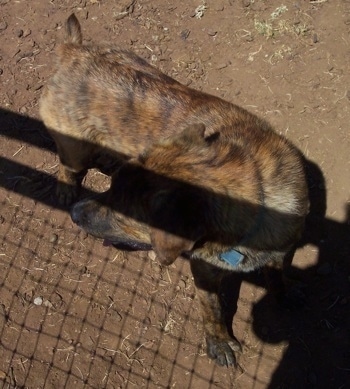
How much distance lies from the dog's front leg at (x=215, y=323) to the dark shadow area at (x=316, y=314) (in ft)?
0.86

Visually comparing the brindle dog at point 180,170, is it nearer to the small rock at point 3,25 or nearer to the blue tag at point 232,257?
the blue tag at point 232,257

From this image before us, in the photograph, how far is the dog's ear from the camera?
3234mm

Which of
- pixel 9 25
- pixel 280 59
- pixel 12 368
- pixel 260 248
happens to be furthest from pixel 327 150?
pixel 9 25

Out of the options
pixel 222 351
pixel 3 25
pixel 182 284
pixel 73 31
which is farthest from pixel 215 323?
pixel 3 25

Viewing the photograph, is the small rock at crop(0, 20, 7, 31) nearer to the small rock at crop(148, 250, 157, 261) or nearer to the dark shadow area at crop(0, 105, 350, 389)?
the small rock at crop(148, 250, 157, 261)

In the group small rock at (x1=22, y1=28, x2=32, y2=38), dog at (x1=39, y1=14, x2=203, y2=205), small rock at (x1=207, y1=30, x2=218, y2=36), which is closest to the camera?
dog at (x1=39, y1=14, x2=203, y2=205)

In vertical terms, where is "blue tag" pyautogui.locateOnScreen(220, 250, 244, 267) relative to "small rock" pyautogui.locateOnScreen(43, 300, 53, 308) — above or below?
above

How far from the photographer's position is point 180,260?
204 inches

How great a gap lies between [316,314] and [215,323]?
955mm

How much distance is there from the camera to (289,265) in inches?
187

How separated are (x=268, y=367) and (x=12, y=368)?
2360 millimetres

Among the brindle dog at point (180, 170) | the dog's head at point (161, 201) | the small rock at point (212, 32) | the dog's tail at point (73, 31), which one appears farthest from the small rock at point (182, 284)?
the small rock at point (212, 32)

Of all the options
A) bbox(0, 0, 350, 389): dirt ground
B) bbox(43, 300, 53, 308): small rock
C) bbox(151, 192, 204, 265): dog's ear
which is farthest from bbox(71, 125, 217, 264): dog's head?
bbox(43, 300, 53, 308): small rock

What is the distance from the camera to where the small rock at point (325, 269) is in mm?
4883
